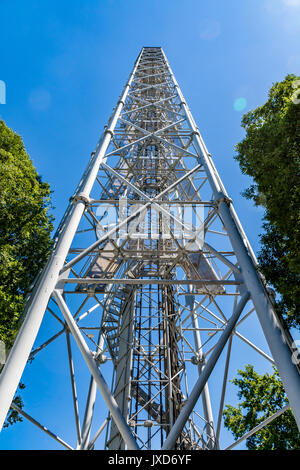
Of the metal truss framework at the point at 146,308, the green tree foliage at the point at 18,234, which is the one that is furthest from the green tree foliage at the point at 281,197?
the green tree foliage at the point at 18,234

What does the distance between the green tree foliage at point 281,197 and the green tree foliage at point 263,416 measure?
35.7ft

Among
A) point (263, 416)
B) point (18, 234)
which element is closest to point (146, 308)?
point (18, 234)

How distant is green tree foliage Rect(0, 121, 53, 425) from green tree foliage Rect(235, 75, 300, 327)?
424 cm

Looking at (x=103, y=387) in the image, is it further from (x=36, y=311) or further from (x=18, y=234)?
(x=18, y=234)

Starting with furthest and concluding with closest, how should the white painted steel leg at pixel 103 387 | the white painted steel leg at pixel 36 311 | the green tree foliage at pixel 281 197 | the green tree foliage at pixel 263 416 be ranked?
the green tree foliage at pixel 263 416 < the green tree foliage at pixel 281 197 < the white painted steel leg at pixel 103 387 < the white painted steel leg at pixel 36 311

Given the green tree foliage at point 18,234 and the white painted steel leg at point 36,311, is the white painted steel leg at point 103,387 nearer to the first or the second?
the white painted steel leg at point 36,311

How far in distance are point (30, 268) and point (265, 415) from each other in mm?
14037

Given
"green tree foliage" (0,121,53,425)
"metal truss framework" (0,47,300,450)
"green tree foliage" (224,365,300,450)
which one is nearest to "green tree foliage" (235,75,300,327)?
"metal truss framework" (0,47,300,450)

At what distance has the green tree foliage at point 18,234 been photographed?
4.88 m

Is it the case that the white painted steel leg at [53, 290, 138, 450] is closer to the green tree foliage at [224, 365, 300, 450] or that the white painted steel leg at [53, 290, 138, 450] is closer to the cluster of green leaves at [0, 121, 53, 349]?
the cluster of green leaves at [0, 121, 53, 349]

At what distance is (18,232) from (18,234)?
53 mm
